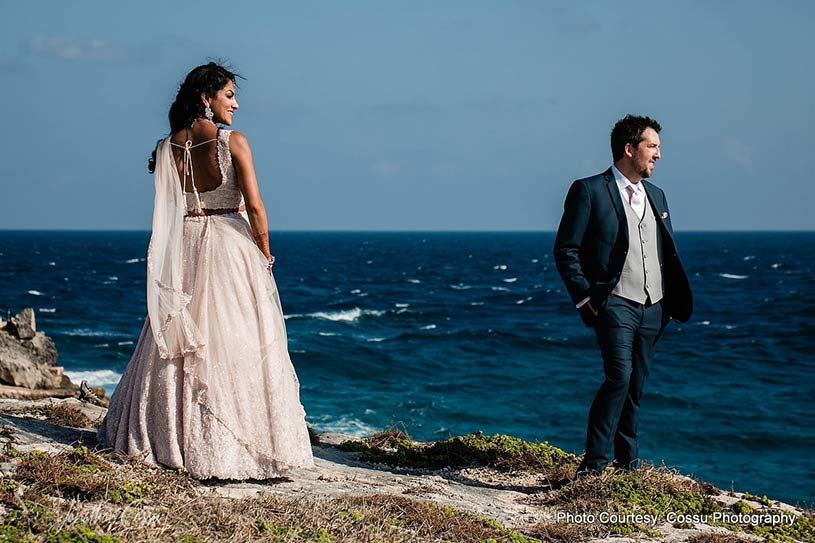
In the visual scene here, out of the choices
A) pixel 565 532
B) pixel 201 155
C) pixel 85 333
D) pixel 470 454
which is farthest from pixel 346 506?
pixel 85 333

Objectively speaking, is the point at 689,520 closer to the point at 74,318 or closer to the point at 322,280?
the point at 74,318

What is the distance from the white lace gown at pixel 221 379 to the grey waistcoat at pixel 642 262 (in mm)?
2548

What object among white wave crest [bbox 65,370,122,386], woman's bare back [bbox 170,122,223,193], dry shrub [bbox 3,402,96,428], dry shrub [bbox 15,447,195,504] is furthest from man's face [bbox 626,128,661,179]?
white wave crest [bbox 65,370,122,386]

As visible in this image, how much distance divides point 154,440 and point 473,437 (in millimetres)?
3485

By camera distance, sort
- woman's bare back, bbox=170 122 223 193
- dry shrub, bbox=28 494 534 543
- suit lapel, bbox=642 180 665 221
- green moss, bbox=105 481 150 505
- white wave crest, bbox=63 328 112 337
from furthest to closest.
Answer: white wave crest, bbox=63 328 112 337, suit lapel, bbox=642 180 665 221, woman's bare back, bbox=170 122 223 193, green moss, bbox=105 481 150 505, dry shrub, bbox=28 494 534 543

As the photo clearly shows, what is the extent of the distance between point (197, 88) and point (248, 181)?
735 mm

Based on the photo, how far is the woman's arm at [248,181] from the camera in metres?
6.21

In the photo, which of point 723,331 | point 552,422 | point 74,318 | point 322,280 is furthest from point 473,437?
point 322,280

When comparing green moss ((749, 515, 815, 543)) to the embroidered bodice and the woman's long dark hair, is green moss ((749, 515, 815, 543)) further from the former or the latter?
the woman's long dark hair

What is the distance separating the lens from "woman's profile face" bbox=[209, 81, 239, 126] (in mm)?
6289

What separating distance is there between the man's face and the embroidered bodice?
9.50 feet

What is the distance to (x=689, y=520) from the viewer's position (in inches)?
252

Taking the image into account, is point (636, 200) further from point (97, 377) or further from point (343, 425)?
point (97, 377)

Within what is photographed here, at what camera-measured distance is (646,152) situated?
21.9ft
